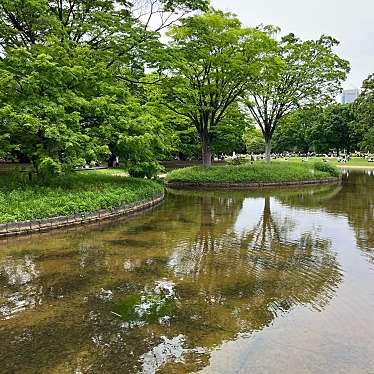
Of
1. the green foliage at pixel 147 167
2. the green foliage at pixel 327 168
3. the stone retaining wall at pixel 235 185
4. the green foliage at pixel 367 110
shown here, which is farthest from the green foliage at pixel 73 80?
the green foliage at pixel 367 110

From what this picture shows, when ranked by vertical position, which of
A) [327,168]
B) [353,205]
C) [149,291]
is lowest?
[149,291]

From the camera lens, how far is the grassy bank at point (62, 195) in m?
11.6

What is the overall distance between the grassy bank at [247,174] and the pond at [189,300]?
13.8 metres

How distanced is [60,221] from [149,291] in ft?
20.8

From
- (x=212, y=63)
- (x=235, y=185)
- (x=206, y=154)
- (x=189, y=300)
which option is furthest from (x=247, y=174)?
(x=189, y=300)

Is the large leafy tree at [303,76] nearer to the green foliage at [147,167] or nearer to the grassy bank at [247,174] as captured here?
the grassy bank at [247,174]

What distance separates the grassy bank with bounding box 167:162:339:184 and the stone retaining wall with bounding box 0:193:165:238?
36.1 ft

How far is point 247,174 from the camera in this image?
26328 millimetres

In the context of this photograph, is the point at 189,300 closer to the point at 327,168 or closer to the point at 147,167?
the point at 147,167

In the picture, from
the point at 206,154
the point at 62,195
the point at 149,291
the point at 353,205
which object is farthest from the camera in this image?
the point at 206,154

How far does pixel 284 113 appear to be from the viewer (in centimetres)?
3497

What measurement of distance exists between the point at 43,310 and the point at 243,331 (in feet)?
10.00

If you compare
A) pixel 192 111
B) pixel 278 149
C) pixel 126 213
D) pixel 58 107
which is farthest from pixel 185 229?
pixel 278 149

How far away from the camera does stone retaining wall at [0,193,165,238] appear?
1083cm
